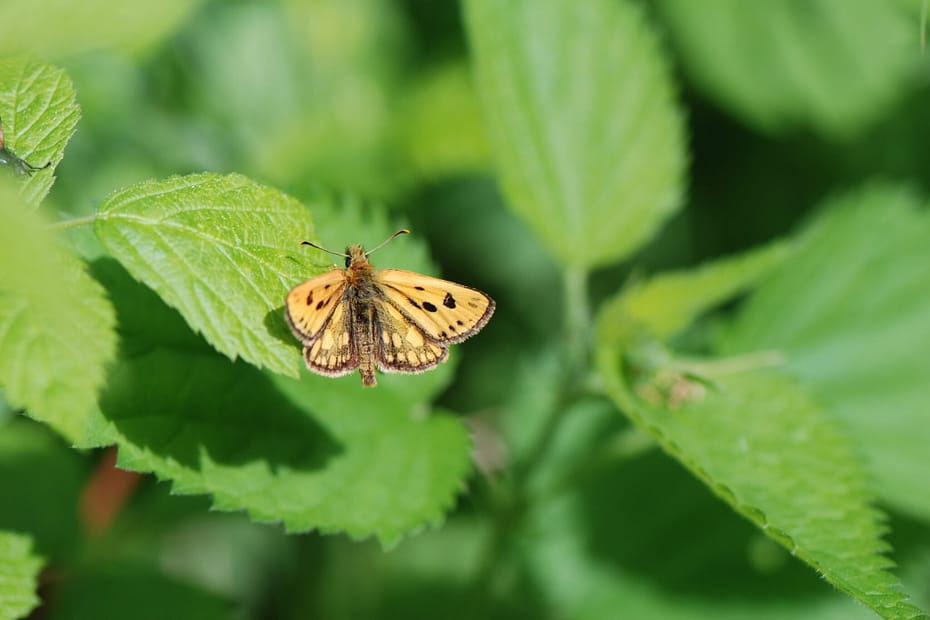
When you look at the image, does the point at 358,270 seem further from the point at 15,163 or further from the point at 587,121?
the point at 587,121

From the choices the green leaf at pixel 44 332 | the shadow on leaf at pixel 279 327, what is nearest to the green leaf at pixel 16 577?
the green leaf at pixel 44 332

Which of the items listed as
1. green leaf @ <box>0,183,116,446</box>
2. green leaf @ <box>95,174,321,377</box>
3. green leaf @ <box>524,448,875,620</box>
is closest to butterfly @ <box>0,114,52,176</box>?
green leaf @ <box>95,174,321,377</box>

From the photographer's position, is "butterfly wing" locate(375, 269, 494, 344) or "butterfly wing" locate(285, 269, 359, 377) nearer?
"butterfly wing" locate(285, 269, 359, 377)

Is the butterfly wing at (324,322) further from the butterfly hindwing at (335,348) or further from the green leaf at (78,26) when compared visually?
the green leaf at (78,26)

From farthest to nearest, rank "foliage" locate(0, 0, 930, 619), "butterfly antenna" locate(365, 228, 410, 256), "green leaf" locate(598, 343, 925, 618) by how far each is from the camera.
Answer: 1. "butterfly antenna" locate(365, 228, 410, 256)
2. "green leaf" locate(598, 343, 925, 618)
3. "foliage" locate(0, 0, 930, 619)

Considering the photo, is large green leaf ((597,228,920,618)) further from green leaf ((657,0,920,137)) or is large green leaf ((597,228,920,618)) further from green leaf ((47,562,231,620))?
green leaf ((657,0,920,137))

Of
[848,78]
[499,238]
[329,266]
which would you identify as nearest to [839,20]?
[848,78]

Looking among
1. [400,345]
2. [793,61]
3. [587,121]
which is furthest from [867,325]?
[400,345]
